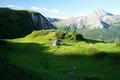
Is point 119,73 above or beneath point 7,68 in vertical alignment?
beneath

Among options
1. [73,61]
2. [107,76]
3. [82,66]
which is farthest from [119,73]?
[73,61]

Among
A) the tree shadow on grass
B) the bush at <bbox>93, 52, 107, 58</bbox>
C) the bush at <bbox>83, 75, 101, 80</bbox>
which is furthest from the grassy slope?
the bush at <bbox>83, 75, 101, 80</bbox>

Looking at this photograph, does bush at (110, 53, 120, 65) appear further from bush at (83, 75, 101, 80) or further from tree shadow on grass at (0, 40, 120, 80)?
bush at (83, 75, 101, 80)

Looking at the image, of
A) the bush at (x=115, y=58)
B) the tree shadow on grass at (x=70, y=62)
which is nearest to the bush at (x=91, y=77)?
the tree shadow on grass at (x=70, y=62)

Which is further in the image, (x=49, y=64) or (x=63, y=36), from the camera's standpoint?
(x=63, y=36)

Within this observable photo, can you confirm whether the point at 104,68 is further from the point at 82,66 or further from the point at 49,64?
the point at 49,64

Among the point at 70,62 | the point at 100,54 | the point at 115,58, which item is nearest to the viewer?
the point at 70,62

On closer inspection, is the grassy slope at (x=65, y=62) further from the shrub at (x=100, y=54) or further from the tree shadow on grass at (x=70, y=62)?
the shrub at (x=100, y=54)

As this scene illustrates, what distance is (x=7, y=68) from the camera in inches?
2308

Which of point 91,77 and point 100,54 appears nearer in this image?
point 91,77

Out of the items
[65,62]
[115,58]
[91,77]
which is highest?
[91,77]

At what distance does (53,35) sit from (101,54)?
65.8 meters

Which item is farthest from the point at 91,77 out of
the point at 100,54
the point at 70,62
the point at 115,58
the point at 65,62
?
the point at 100,54

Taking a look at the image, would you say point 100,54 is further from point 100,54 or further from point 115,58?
point 115,58
